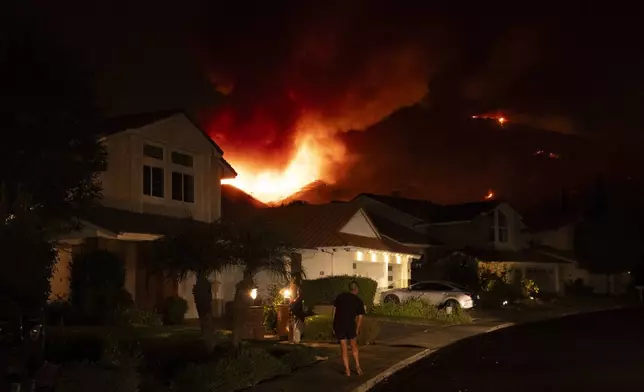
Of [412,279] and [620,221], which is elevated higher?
[620,221]

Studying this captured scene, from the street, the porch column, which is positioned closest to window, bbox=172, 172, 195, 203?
the street

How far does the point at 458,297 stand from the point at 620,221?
104 ft

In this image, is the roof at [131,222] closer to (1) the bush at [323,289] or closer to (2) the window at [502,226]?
(1) the bush at [323,289]

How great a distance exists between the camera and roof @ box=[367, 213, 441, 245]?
48.0 m

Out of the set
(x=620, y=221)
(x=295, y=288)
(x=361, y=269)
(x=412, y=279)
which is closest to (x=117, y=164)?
(x=295, y=288)

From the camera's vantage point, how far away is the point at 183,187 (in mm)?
26906

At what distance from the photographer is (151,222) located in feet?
79.2

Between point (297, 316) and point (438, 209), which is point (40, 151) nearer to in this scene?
point (297, 316)

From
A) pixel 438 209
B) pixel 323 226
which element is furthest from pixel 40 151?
pixel 438 209

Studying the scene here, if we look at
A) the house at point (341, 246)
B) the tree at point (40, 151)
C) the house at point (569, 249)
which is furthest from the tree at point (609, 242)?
the tree at point (40, 151)

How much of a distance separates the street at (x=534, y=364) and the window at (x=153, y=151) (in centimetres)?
1031

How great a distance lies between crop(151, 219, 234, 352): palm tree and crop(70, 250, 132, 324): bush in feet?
17.5

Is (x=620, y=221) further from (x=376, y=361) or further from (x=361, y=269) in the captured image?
(x=376, y=361)

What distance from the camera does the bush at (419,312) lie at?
31250 millimetres
